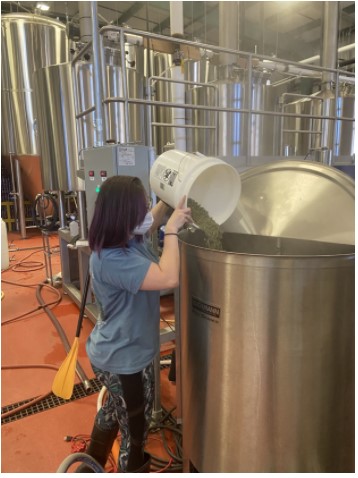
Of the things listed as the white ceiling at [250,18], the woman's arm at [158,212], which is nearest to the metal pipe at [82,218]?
the woman's arm at [158,212]

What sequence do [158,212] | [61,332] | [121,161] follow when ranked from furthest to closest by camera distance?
[61,332], [121,161], [158,212]

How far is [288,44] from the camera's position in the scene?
Answer: 278 inches

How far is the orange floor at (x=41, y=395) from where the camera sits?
152 cm

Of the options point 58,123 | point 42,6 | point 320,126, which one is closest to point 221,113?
point 320,126

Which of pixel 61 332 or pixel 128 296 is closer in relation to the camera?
pixel 128 296

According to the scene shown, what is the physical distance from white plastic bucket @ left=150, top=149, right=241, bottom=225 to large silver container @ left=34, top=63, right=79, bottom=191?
2474 mm

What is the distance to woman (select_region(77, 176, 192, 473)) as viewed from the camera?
1.03m

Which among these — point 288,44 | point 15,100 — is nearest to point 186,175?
point 15,100

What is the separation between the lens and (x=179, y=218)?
1.08 m

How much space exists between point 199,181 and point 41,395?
5.05 ft

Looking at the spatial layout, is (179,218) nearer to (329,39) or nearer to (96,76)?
(96,76)

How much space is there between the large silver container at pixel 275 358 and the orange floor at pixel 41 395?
63 centimetres

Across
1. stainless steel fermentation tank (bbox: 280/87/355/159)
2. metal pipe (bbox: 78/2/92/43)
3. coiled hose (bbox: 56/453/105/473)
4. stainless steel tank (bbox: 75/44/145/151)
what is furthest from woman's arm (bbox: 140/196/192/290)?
metal pipe (bbox: 78/2/92/43)

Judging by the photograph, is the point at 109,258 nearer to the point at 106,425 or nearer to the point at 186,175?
the point at 186,175
